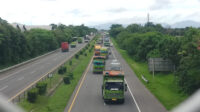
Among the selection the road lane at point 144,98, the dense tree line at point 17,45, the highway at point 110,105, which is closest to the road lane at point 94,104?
the highway at point 110,105

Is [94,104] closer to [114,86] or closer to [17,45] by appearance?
[114,86]

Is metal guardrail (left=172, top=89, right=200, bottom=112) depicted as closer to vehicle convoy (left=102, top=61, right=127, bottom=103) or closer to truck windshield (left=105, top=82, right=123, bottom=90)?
vehicle convoy (left=102, top=61, right=127, bottom=103)

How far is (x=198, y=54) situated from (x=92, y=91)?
41.5 ft

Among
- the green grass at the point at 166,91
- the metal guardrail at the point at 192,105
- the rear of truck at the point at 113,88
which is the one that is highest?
the metal guardrail at the point at 192,105

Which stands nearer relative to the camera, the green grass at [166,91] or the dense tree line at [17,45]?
the green grass at [166,91]

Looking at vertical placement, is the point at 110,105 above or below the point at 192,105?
below

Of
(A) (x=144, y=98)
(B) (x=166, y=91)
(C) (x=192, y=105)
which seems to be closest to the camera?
(C) (x=192, y=105)

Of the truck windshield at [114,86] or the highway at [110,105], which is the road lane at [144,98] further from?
the truck windshield at [114,86]

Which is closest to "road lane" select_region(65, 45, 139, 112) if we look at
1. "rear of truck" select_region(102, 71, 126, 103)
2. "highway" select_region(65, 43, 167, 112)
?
"highway" select_region(65, 43, 167, 112)

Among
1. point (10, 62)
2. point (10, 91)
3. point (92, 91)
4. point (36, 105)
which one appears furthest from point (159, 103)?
point (10, 62)

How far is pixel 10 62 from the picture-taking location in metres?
66.0

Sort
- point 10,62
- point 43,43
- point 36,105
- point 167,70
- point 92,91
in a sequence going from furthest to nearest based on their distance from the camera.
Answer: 1. point 43,43
2. point 10,62
3. point 167,70
4. point 92,91
5. point 36,105

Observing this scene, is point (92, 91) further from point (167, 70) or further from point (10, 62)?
point (10, 62)

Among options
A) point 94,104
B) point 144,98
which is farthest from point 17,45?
point 94,104
